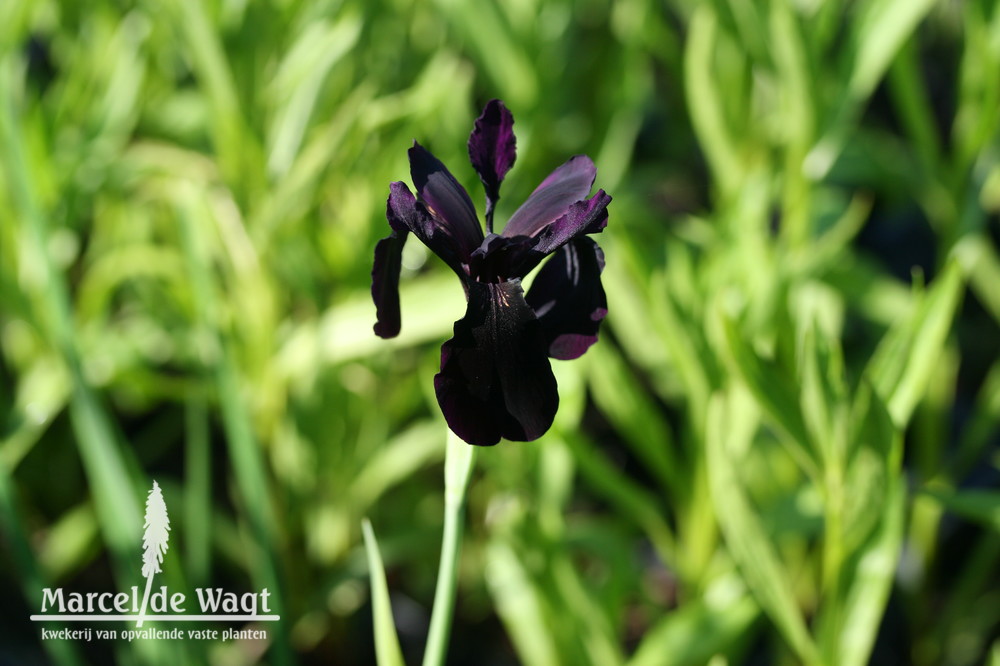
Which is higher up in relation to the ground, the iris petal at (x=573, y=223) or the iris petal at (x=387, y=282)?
the iris petal at (x=387, y=282)

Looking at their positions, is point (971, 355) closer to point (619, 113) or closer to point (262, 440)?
point (619, 113)

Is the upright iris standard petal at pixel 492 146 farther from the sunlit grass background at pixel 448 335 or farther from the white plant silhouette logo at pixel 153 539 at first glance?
the white plant silhouette logo at pixel 153 539

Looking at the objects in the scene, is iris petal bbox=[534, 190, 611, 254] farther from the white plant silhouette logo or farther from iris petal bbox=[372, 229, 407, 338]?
the white plant silhouette logo

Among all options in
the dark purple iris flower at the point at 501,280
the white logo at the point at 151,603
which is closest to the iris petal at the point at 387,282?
the dark purple iris flower at the point at 501,280

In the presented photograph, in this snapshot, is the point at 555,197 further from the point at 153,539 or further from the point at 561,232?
the point at 153,539

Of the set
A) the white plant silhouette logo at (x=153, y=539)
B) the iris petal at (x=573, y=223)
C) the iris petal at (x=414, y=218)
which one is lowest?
the iris petal at (x=573, y=223)

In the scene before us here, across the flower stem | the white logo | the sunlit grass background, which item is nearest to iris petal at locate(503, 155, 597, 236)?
the flower stem

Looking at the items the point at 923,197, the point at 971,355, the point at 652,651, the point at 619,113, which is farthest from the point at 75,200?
the point at 971,355
